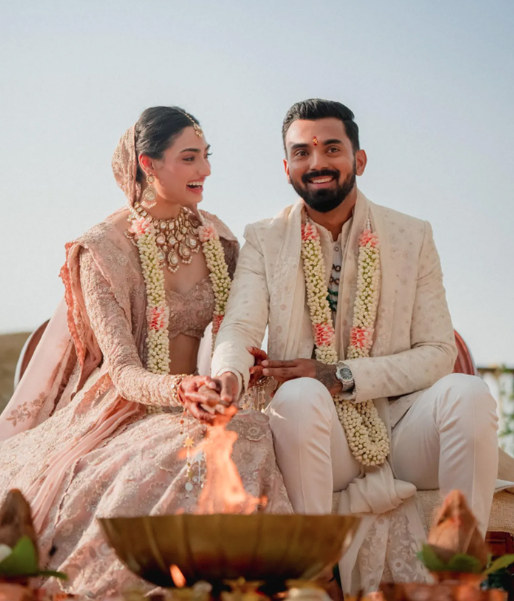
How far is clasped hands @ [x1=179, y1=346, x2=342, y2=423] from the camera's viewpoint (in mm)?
3020

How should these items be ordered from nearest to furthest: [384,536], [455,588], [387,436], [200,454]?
[455,588] < [200,454] < [384,536] < [387,436]

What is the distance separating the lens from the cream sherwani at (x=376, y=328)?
3346 millimetres

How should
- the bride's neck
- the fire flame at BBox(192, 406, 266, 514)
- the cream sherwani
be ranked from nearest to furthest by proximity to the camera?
the fire flame at BBox(192, 406, 266, 514) < the cream sherwani < the bride's neck

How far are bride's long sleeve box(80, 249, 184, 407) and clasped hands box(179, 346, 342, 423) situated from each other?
174 mm

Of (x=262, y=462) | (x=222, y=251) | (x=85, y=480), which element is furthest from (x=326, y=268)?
(x=85, y=480)

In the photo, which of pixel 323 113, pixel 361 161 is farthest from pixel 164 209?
pixel 361 161

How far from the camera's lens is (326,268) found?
3953 mm

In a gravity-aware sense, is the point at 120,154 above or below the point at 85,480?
above

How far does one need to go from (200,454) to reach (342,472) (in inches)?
26.8

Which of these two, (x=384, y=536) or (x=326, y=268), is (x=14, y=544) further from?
(x=326, y=268)

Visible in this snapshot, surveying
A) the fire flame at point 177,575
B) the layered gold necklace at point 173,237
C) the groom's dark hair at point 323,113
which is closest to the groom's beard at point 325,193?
the groom's dark hair at point 323,113

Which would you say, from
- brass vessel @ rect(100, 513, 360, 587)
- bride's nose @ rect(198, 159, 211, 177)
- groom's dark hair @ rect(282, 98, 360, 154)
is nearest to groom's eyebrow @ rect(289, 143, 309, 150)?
groom's dark hair @ rect(282, 98, 360, 154)

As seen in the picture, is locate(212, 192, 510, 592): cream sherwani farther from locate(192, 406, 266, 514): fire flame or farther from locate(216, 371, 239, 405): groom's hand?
locate(192, 406, 266, 514): fire flame

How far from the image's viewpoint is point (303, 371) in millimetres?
3445
